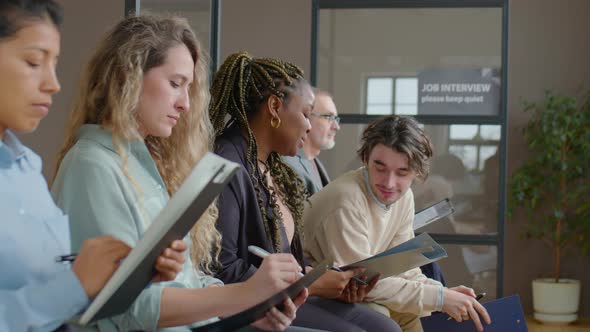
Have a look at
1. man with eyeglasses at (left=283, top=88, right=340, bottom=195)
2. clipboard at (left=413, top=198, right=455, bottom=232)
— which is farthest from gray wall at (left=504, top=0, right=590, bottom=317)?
clipboard at (left=413, top=198, right=455, bottom=232)

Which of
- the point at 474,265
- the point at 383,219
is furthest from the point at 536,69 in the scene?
the point at 383,219

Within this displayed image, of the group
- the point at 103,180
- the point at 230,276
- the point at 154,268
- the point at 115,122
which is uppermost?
the point at 115,122

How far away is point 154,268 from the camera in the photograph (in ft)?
4.12

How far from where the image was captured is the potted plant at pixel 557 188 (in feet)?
21.1

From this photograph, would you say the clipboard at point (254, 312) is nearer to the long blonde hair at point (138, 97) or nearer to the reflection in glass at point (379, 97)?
the long blonde hair at point (138, 97)

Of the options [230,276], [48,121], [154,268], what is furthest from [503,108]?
[154,268]

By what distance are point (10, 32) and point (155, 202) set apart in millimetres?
511

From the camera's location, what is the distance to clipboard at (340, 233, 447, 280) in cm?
212

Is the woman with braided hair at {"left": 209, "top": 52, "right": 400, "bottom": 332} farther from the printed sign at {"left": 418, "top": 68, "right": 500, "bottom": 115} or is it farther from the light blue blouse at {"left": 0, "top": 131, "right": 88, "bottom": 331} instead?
the printed sign at {"left": 418, "top": 68, "right": 500, "bottom": 115}

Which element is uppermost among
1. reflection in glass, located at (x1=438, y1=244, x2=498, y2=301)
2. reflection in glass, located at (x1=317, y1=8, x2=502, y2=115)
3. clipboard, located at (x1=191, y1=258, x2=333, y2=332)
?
reflection in glass, located at (x1=317, y1=8, x2=502, y2=115)

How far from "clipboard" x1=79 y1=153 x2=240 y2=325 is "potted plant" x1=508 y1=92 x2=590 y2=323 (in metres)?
5.63

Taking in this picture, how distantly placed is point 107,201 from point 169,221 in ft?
1.26

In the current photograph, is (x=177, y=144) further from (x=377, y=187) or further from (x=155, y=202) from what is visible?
(x=377, y=187)

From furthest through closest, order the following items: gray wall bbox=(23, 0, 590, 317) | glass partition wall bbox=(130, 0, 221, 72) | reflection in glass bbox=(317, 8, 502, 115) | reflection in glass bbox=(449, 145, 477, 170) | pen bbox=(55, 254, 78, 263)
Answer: gray wall bbox=(23, 0, 590, 317) → reflection in glass bbox=(449, 145, 477, 170) → reflection in glass bbox=(317, 8, 502, 115) → glass partition wall bbox=(130, 0, 221, 72) → pen bbox=(55, 254, 78, 263)
